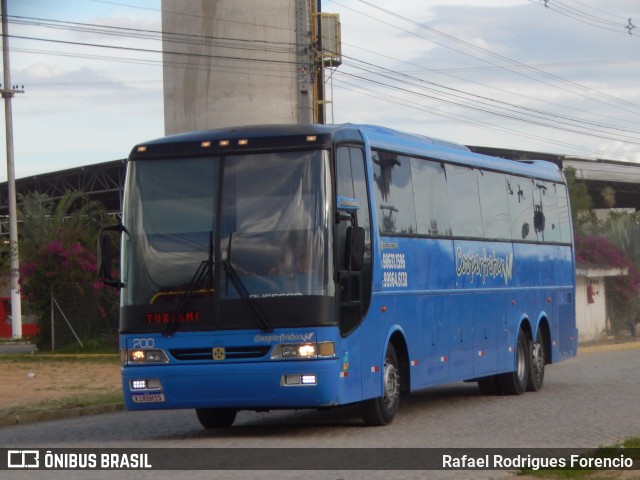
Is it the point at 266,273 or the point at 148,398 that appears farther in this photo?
the point at 148,398

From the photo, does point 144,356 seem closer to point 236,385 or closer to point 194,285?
point 194,285

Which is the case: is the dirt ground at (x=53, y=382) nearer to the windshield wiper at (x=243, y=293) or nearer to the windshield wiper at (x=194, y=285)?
the windshield wiper at (x=194, y=285)

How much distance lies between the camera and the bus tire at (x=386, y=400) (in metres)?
15.5

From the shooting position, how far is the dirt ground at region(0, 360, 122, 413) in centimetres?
2139

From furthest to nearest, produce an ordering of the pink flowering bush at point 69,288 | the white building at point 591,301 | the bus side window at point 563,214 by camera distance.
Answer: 1. the white building at point 591,301
2. the pink flowering bush at point 69,288
3. the bus side window at point 563,214

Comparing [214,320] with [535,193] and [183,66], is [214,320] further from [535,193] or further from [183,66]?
[183,66]

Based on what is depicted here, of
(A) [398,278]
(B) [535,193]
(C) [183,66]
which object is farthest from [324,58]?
(A) [398,278]

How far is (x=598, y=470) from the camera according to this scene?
10688mm

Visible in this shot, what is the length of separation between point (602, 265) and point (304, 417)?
2815 centimetres

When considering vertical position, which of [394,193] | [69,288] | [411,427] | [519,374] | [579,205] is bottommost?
[411,427]

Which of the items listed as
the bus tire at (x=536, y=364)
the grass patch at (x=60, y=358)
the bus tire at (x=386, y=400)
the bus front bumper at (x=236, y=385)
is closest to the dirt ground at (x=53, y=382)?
the grass patch at (x=60, y=358)

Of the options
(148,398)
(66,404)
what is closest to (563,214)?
(66,404)

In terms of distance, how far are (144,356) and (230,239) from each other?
1.63 m

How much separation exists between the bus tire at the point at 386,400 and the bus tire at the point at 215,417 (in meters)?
1.77
